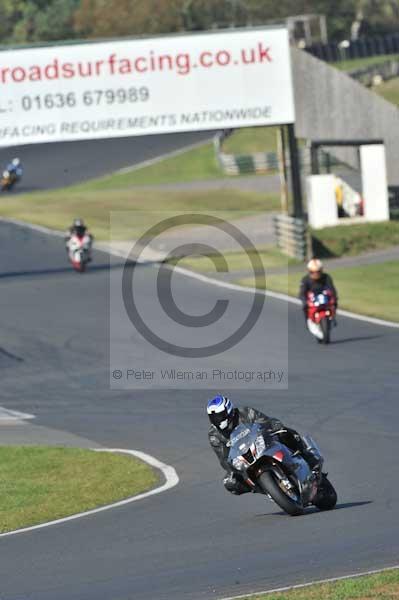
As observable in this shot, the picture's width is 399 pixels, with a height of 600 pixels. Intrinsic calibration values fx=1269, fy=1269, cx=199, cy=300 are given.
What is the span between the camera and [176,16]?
104 m

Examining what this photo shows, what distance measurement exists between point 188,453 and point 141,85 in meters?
20.4

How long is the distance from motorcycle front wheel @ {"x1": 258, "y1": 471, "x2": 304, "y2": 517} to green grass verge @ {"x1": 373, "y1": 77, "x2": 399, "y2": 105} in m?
57.4

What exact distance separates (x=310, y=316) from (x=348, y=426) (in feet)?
21.3

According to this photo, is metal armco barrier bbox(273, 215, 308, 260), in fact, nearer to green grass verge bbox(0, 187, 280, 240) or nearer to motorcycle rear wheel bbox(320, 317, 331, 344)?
green grass verge bbox(0, 187, 280, 240)

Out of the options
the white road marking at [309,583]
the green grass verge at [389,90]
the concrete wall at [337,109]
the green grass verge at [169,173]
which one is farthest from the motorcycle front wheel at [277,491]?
the green grass verge at [389,90]

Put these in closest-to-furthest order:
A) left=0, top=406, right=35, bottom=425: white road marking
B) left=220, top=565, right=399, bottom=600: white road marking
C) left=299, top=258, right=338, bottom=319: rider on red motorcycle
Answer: left=220, top=565, right=399, bottom=600: white road marking
left=0, top=406, right=35, bottom=425: white road marking
left=299, top=258, right=338, bottom=319: rider on red motorcycle

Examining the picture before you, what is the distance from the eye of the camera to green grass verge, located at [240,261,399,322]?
90.1 ft

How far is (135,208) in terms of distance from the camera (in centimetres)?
5288

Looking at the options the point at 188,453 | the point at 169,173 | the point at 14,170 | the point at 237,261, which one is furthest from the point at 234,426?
the point at 169,173

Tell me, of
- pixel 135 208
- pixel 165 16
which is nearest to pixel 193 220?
pixel 135 208

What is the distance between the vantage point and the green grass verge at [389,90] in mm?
69150

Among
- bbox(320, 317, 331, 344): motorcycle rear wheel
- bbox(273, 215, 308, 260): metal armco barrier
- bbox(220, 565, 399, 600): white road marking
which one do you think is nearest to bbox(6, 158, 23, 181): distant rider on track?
bbox(273, 215, 308, 260): metal armco barrier

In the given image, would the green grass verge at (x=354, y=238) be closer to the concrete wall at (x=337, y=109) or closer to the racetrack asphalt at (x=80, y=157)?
the concrete wall at (x=337, y=109)

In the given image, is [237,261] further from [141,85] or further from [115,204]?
[115,204]
